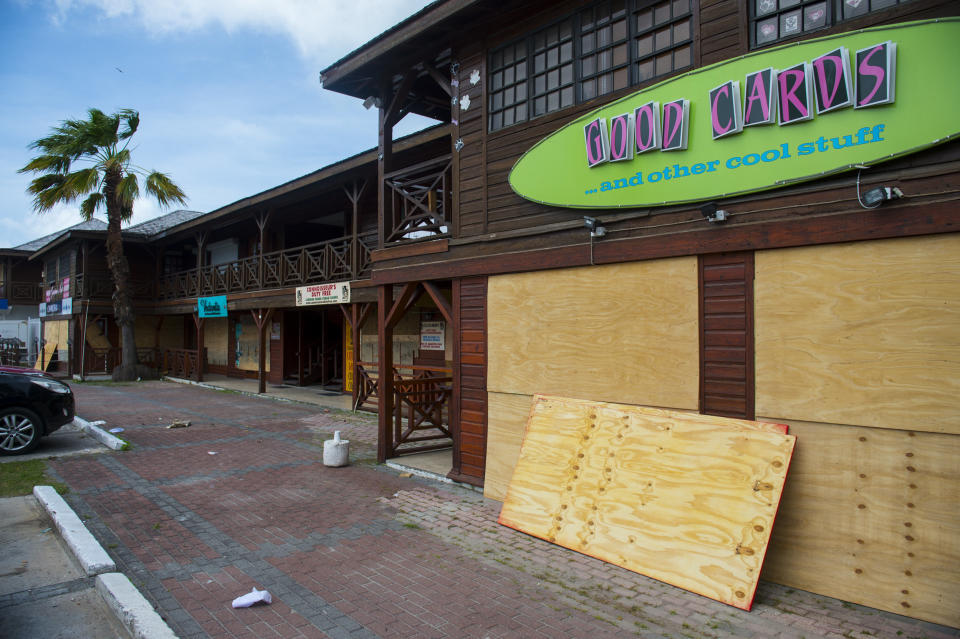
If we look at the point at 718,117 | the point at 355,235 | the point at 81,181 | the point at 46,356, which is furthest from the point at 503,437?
the point at 46,356

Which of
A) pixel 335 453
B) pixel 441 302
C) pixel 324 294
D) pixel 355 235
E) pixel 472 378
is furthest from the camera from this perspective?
pixel 324 294

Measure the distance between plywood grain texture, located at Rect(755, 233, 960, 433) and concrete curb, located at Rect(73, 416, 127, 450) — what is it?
9442mm

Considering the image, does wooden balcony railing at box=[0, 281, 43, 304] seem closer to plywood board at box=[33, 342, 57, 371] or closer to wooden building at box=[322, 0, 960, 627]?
plywood board at box=[33, 342, 57, 371]

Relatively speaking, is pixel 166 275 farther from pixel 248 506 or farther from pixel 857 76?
pixel 857 76

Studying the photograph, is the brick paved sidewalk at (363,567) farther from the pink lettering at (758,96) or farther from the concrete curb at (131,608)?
the pink lettering at (758,96)

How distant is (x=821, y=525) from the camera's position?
159 inches

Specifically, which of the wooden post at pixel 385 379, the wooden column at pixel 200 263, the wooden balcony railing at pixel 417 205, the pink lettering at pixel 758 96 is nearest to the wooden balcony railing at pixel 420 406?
the wooden post at pixel 385 379

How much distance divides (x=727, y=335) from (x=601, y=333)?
125cm

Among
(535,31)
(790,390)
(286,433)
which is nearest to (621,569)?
(790,390)

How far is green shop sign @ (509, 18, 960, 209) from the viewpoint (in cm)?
369

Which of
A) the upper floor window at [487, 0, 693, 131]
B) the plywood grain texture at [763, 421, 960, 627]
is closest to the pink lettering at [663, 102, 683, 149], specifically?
the upper floor window at [487, 0, 693, 131]

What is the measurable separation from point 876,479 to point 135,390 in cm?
2007

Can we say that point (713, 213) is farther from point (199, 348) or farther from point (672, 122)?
point (199, 348)

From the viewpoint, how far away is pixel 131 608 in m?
3.63
